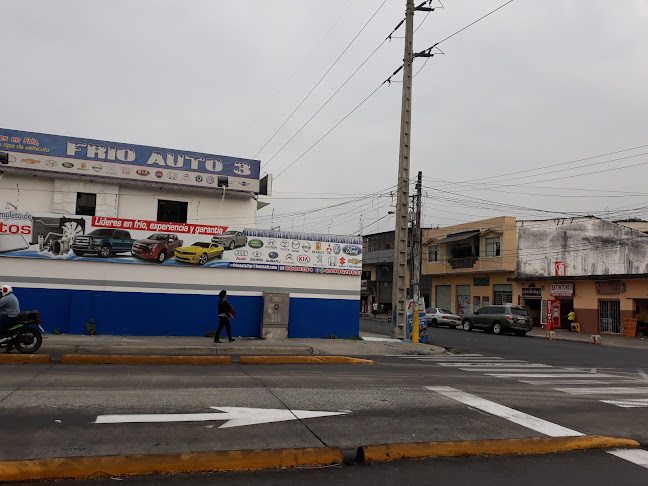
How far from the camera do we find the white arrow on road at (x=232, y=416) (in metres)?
6.49

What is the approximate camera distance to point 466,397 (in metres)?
8.89

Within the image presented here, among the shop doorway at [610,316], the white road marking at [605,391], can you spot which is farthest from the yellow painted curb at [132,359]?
the shop doorway at [610,316]

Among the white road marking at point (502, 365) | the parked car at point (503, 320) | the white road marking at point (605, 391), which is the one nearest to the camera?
the white road marking at point (605, 391)

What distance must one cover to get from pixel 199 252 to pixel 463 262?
107 ft

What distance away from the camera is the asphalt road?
526cm

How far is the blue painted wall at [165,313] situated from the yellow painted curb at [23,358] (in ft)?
18.8

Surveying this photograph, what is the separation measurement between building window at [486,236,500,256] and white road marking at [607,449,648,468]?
38.3 metres

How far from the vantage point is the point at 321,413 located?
726cm

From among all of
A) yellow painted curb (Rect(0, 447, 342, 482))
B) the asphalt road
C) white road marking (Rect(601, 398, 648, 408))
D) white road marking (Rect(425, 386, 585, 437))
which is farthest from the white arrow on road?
white road marking (Rect(601, 398, 648, 408))

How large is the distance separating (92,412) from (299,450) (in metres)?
3.12

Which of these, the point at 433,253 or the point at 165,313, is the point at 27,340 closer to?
the point at 165,313

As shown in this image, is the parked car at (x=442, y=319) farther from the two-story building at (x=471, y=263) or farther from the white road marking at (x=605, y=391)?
the white road marking at (x=605, y=391)

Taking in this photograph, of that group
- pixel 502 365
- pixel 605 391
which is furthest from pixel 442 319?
pixel 605 391

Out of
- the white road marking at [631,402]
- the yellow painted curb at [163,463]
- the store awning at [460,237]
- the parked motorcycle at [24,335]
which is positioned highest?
the store awning at [460,237]
